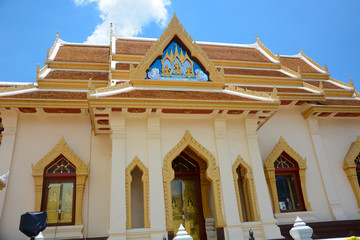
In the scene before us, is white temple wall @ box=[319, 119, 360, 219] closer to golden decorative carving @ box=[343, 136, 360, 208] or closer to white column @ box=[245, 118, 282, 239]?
golden decorative carving @ box=[343, 136, 360, 208]

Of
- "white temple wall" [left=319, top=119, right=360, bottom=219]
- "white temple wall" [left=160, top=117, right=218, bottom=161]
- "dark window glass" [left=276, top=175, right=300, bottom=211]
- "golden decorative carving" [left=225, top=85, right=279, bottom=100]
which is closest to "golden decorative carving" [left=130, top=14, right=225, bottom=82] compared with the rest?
"golden decorative carving" [left=225, top=85, right=279, bottom=100]

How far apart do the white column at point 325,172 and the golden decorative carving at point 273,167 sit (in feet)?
2.26

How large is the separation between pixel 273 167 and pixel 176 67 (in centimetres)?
415

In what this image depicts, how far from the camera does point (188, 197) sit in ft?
29.4

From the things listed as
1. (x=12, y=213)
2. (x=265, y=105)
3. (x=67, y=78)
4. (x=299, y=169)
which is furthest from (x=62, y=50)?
(x=299, y=169)

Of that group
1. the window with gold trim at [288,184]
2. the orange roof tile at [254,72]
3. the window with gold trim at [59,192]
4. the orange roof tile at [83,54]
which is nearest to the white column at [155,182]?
the window with gold trim at [59,192]

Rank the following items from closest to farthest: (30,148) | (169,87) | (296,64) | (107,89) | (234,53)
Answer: (107,89) → (169,87) → (30,148) → (234,53) → (296,64)

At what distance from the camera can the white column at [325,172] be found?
9.26 metres

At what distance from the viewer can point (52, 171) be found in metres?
8.45

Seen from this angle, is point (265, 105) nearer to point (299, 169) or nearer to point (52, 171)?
point (299, 169)

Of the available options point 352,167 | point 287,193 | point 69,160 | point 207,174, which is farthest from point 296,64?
point 69,160

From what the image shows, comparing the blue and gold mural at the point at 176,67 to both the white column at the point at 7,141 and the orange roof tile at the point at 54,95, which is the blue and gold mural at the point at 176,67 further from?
the white column at the point at 7,141

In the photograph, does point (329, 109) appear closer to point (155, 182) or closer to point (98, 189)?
point (155, 182)

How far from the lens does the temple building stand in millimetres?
7332
